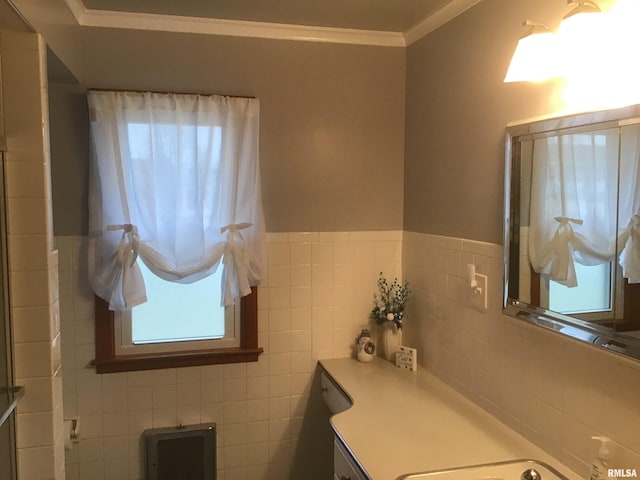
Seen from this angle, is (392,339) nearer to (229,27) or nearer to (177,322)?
(177,322)

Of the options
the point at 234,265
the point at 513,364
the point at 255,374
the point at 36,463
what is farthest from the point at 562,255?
the point at 36,463

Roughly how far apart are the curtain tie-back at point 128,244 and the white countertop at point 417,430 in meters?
1.08

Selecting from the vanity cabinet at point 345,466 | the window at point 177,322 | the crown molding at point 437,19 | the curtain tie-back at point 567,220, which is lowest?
the vanity cabinet at point 345,466

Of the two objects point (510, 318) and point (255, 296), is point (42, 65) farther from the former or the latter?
point (510, 318)

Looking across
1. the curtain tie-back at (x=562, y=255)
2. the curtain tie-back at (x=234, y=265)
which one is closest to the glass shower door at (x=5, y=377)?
the curtain tie-back at (x=234, y=265)

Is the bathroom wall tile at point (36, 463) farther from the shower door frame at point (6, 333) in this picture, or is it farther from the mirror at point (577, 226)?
the mirror at point (577, 226)

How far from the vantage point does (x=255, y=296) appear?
8.75 ft

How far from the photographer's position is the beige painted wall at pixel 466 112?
190 cm

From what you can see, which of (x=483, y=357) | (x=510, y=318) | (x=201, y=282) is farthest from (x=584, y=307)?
(x=201, y=282)

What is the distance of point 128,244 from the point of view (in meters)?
2.42

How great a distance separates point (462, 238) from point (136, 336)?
1.58 meters

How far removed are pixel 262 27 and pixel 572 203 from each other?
1.67 metres

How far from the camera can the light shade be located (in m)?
1.61

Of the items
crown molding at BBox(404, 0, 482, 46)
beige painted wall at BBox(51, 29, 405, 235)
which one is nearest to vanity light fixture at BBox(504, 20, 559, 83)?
crown molding at BBox(404, 0, 482, 46)
